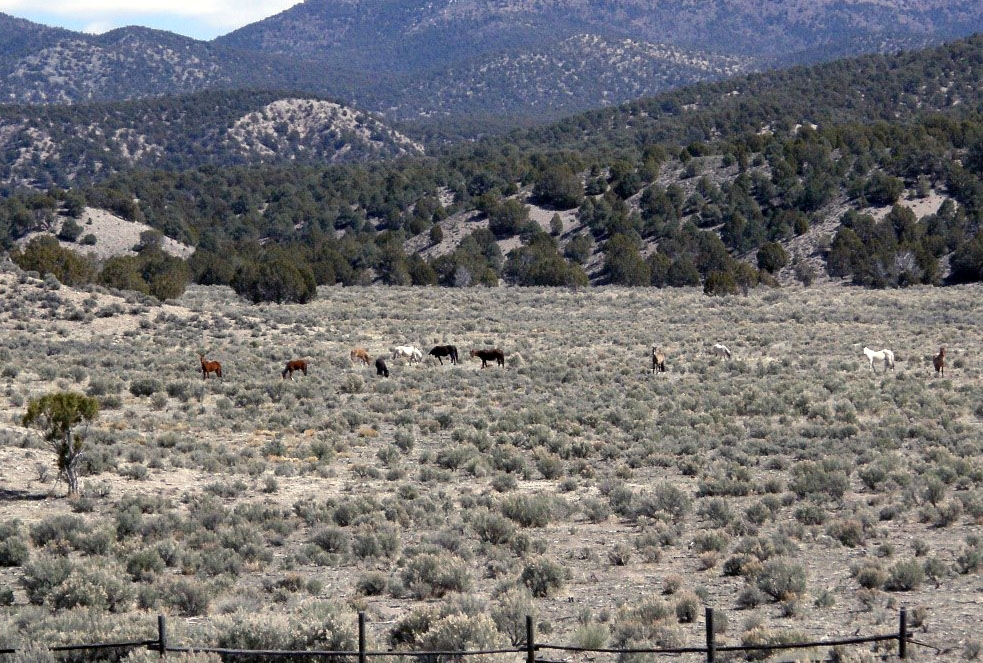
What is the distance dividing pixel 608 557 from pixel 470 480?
18.0ft

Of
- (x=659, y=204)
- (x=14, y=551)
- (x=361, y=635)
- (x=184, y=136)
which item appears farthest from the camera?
(x=184, y=136)

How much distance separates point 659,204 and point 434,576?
84106mm

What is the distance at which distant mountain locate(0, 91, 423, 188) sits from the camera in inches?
6122

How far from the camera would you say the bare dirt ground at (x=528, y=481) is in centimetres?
1170

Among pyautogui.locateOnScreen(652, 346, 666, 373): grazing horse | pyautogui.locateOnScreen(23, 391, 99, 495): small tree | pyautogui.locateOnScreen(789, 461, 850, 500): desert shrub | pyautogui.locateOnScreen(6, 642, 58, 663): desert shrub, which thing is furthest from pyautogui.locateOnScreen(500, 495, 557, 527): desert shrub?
pyautogui.locateOnScreen(652, 346, 666, 373): grazing horse

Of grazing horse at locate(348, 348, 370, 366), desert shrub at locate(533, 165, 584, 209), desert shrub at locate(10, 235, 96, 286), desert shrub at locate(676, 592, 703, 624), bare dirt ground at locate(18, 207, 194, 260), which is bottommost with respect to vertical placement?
desert shrub at locate(676, 592, 703, 624)

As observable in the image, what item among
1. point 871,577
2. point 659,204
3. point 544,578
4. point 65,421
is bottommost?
point 544,578

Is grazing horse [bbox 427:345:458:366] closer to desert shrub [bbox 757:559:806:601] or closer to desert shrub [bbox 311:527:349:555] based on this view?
desert shrub [bbox 311:527:349:555]

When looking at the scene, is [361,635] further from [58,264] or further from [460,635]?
[58,264]

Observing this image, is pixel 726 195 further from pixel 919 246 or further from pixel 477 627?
pixel 477 627

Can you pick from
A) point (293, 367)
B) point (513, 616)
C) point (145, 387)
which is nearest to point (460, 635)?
point (513, 616)

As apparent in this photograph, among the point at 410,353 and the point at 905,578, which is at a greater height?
the point at 410,353

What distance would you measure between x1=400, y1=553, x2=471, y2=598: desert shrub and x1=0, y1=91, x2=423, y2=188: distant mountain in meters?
148

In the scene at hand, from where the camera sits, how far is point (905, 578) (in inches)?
465
